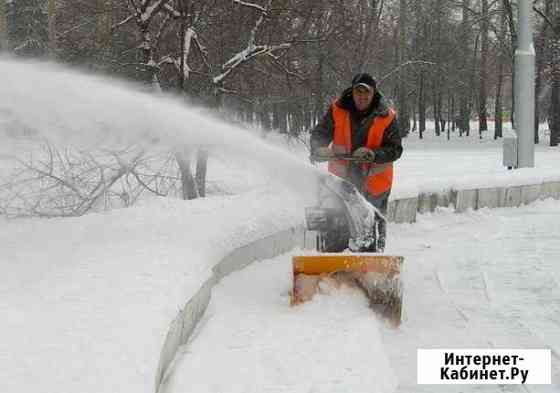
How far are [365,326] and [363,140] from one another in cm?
162

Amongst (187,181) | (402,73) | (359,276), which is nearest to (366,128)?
(359,276)

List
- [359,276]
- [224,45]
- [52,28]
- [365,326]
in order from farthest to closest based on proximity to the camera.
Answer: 1. [52,28]
2. [224,45]
3. [359,276]
4. [365,326]

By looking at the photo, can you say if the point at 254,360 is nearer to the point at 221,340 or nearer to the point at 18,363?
the point at 221,340

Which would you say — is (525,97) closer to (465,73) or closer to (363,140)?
(363,140)

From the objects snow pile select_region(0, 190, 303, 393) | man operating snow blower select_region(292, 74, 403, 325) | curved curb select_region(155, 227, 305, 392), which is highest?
man operating snow blower select_region(292, 74, 403, 325)

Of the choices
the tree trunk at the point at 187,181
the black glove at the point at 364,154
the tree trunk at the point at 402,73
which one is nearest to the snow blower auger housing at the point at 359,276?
the black glove at the point at 364,154

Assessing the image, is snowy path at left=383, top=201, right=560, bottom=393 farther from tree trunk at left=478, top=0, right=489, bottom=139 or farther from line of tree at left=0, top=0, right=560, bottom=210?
tree trunk at left=478, top=0, right=489, bottom=139

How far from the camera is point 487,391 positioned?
4.15 m

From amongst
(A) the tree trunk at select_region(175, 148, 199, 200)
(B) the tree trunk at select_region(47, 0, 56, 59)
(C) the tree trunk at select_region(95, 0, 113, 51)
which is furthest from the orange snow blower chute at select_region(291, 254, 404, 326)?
(B) the tree trunk at select_region(47, 0, 56, 59)

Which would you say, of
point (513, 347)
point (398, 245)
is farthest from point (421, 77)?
point (513, 347)

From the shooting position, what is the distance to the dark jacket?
588 centimetres

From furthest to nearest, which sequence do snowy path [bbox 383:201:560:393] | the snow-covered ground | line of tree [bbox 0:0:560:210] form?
line of tree [bbox 0:0:560:210]
snowy path [bbox 383:201:560:393]
the snow-covered ground

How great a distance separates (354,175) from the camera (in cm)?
619

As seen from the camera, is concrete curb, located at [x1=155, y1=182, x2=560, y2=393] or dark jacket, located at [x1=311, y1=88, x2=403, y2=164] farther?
dark jacket, located at [x1=311, y1=88, x2=403, y2=164]
